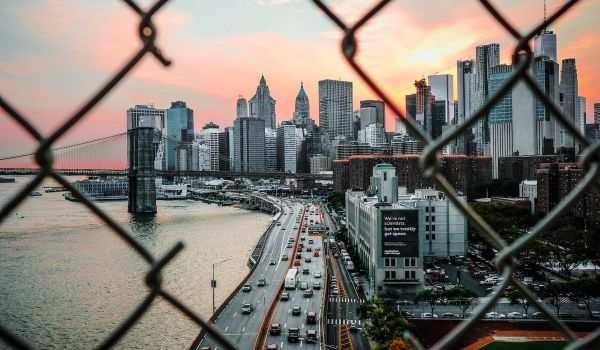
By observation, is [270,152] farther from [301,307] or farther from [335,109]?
[301,307]

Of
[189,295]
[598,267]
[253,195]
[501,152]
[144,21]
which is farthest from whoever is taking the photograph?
[501,152]

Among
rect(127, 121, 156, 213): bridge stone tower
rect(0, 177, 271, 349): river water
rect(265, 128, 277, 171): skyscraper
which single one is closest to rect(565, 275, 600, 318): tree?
rect(0, 177, 271, 349): river water

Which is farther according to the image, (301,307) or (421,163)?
(301,307)

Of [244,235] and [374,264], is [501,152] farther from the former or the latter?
[374,264]

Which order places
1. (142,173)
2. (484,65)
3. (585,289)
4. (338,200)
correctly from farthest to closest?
1. (484,65)
2. (338,200)
3. (142,173)
4. (585,289)

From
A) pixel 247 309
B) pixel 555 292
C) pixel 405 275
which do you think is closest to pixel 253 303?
pixel 247 309

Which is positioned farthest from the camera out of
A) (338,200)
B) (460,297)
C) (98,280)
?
(338,200)

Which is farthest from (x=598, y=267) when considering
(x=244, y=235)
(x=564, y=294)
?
(x=244, y=235)
